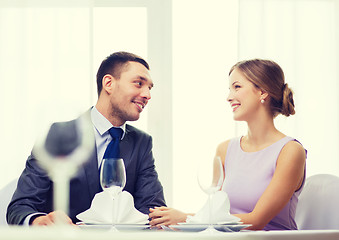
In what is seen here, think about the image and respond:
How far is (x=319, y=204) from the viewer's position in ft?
5.91

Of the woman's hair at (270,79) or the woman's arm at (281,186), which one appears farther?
the woman's hair at (270,79)

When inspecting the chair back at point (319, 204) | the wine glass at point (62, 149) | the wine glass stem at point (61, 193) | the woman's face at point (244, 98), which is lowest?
the chair back at point (319, 204)

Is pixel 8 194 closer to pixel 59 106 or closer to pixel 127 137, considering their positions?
pixel 127 137

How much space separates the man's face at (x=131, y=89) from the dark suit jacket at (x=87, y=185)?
5.3 inches

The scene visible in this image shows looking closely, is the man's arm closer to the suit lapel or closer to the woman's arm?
the suit lapel

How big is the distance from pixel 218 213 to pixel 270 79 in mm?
946

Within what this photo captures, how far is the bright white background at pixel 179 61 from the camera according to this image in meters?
3.26

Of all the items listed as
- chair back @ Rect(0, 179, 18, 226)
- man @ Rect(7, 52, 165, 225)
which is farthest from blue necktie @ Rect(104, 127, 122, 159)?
chair back @ Rect(0, 179, 18, 226)

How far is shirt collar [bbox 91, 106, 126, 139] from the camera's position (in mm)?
2127

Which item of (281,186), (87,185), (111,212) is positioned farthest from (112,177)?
(281,186)

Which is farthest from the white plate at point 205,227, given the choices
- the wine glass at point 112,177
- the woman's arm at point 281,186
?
the woman's arm at point 281,186

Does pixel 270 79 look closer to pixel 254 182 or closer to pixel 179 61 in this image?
pixel 254 182

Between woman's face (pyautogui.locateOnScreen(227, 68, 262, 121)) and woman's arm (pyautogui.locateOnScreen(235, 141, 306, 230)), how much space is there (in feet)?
0.78

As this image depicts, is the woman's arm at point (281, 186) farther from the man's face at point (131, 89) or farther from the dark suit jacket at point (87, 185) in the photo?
the man's face at point (131, 89)
